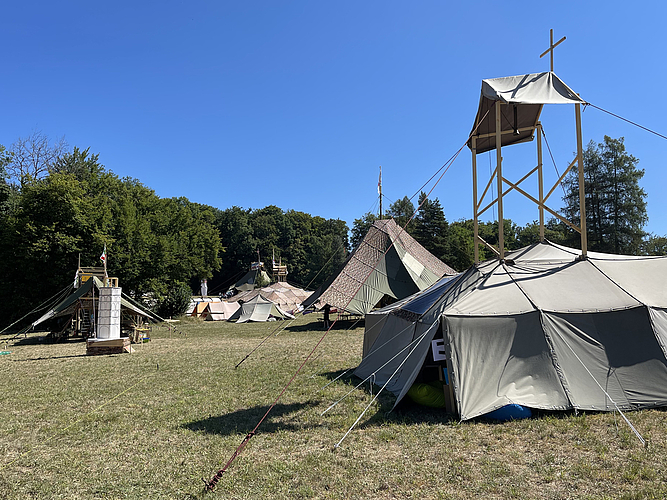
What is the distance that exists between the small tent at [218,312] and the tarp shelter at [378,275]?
11232mm

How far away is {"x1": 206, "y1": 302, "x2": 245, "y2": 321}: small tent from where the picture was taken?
3095 cm

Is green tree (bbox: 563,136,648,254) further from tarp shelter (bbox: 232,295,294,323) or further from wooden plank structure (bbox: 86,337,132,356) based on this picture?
wooden plank structure (bbox: 86,337,132,356)

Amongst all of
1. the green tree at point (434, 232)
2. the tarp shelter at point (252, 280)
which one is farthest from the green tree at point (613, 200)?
the tarp shelter at point (252, 280)

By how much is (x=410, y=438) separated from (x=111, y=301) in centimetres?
1264

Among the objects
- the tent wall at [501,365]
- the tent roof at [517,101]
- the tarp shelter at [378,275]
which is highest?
the tent roof at [517,101]

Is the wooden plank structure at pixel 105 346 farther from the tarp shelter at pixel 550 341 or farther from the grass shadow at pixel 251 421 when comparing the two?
the tarp shelter at pixel 550 341

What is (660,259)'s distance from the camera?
811cm

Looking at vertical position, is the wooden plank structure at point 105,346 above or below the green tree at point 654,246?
below

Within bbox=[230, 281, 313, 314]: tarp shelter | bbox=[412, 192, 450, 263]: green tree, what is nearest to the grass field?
bbox=[230, 281, 313, 314]: tarp shelter

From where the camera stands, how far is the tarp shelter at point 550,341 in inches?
239

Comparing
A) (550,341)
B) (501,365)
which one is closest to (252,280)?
(501,365)

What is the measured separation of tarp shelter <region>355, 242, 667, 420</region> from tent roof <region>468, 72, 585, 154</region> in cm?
288

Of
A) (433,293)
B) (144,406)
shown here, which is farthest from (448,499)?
(144,406)

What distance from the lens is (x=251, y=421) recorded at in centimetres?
630
